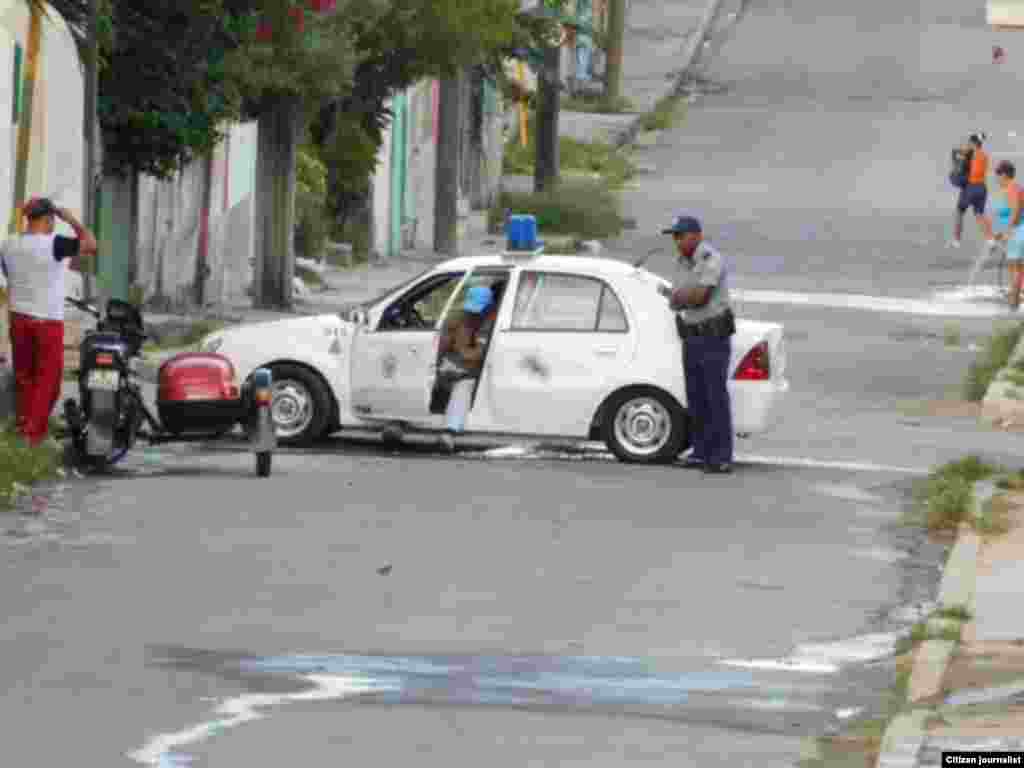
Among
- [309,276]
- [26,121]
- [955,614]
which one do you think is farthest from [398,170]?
[955,614]

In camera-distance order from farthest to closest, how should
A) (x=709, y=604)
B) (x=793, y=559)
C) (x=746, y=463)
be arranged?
(x=746, y=463)
(x=793, y=559)
(x=709, y=604)

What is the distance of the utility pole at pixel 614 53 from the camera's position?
54438 millimetres

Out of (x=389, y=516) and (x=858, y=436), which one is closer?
(x=389, y=516)

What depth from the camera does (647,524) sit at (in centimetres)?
1762

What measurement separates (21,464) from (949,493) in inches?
233

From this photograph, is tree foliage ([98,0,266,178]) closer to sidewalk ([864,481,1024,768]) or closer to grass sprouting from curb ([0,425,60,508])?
grass sprouting from curb ([0,425,60,508])

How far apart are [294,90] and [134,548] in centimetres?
1470

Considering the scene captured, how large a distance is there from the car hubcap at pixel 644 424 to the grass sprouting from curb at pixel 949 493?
184 cm

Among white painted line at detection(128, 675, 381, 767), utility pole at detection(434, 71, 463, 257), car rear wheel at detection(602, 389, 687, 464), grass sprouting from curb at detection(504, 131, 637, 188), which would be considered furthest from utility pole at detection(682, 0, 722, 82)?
white painted line at detection(128, 675, 381, 767)

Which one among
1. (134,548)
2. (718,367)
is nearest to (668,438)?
(718,367)

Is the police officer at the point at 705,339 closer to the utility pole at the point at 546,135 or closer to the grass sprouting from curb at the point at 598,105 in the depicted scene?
the utility pole at the point at 546,135

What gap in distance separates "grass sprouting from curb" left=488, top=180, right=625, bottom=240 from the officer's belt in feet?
78.0

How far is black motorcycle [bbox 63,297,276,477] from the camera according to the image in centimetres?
1838

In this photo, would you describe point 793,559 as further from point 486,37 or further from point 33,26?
point 486,37
